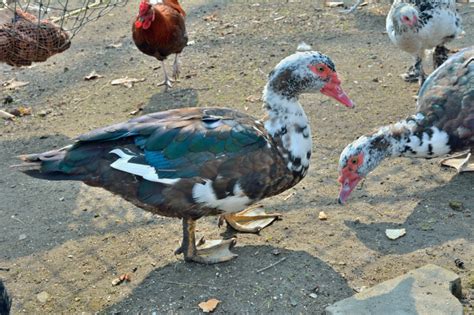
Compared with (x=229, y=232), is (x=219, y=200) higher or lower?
higher

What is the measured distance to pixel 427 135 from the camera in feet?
13.4

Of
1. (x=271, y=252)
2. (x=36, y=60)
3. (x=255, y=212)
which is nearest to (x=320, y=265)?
(x=271, y=252)

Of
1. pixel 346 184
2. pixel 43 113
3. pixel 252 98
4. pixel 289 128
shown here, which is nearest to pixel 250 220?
pixel 346 184

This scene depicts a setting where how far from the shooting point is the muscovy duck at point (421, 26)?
5.65m

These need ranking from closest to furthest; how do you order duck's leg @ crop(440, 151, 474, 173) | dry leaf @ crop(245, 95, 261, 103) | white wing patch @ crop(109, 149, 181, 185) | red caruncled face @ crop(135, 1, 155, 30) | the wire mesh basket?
white wing patch @ crop(109, 149, 181, 185) < duck's leg @ crop(440, 151, 474, 173) < the wire mesh basket < dry leaf @ crop(245, 95, 261, 103) < red caruncled face @ crop(135, 1, 155, 30)

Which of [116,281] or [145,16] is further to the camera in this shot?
[145,16]

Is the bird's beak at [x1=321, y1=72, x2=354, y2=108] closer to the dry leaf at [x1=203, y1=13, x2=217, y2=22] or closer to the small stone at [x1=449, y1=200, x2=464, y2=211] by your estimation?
the small stone at [x1=449, y1=200, x2=464, y2=211]

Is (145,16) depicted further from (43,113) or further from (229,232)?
(229,232)

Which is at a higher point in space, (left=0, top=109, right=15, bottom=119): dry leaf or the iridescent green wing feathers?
the iridescent green wing feathers

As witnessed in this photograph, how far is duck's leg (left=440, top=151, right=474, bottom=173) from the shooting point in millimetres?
4376

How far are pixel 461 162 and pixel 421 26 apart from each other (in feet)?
5.55

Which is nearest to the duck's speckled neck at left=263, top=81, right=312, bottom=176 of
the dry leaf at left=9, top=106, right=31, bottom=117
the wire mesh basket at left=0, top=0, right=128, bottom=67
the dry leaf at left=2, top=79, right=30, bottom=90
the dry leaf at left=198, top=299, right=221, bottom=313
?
the dry leaf at left=198, top=299, right=221, bottom=313

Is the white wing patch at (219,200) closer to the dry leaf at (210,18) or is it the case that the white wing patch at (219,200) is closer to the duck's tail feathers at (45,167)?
the duck's tail feathers at (45,167)

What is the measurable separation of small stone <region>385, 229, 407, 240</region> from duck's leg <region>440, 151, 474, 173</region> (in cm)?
89
